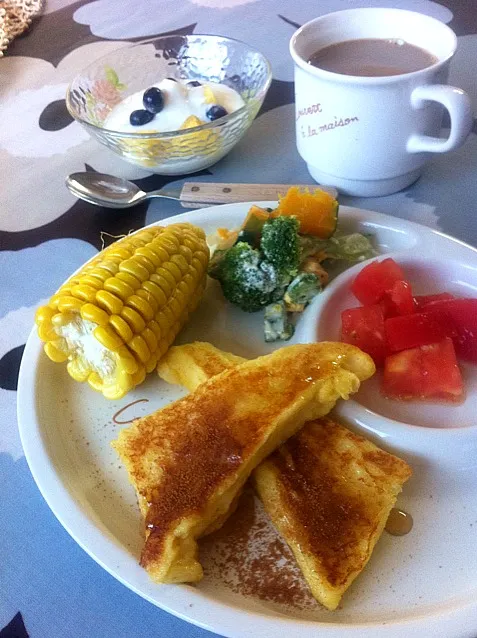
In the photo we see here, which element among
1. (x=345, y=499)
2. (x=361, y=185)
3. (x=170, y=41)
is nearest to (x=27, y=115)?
(x=170, y=41)

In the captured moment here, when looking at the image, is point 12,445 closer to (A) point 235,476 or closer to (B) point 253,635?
(A) point 235,476

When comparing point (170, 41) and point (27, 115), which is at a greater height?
point (170, 41)

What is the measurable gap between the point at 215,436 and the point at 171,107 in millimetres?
1108

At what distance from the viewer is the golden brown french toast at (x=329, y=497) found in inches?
34.2

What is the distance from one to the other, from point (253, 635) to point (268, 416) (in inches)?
12.8

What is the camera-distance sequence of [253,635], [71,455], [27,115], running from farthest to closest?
[27,115]
[71,455]
[253,635]

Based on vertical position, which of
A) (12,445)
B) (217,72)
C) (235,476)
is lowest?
(12,445)

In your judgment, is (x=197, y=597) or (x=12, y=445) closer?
(x=197, y=597)

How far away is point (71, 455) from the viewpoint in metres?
1.06

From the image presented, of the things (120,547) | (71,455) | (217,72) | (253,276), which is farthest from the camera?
(217,72)

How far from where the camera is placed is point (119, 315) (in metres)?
1.11

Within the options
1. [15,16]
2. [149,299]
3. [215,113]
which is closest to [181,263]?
[149,299]

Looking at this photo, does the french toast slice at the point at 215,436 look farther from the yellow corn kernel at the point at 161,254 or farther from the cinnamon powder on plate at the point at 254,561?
the yellow corn kernel at the point at 161,254

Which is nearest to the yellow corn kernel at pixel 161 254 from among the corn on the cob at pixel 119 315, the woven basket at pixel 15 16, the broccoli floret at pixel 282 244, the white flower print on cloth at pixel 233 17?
the corn on the cob at pixel 119 315
